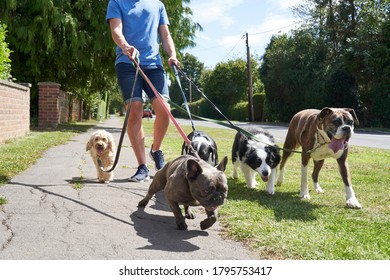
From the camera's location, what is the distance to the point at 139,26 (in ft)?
19.1

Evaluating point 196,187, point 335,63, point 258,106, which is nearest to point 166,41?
point 196,187

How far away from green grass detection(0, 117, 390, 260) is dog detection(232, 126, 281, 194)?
0.69 ft

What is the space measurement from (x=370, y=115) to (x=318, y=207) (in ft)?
87.0

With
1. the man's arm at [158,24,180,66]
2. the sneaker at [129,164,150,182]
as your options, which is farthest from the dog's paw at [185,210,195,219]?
the man's arm at [158,24,180,66]

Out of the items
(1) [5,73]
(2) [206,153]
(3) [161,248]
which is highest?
(1) [5,73]

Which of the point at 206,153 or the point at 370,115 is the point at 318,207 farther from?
the point at 370,115

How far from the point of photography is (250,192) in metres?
5.86

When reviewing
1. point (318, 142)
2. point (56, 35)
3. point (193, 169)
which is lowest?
point (193, 169)

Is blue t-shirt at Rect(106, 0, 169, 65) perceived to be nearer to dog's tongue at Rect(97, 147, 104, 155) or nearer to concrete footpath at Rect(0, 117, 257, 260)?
dog's tongue at Rect(97, 147, 104, 155)

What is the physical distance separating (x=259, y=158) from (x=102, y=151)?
226cm

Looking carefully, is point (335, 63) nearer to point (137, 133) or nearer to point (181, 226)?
point (137, 133)

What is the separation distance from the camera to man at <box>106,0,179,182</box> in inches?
226

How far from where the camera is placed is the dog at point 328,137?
16.3 feet
